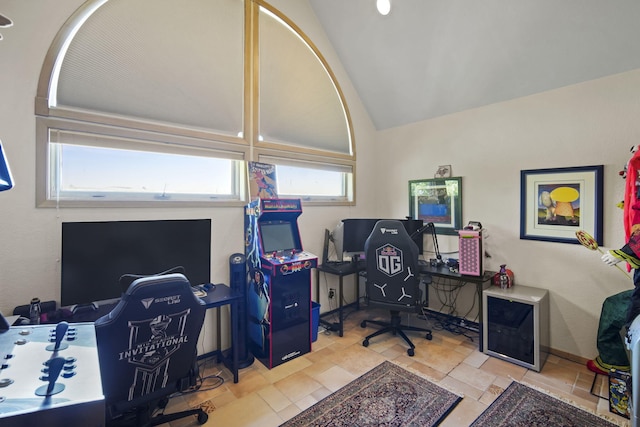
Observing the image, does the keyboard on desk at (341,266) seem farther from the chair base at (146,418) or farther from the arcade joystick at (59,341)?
the arcade joystick at (59,341)

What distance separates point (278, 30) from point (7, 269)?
120 inches

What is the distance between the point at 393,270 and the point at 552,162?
5.85 feet

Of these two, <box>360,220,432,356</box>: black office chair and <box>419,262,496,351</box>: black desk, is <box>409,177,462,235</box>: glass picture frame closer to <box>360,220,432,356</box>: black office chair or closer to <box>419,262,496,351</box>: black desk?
<box>419,262,496,351</box>: black desk

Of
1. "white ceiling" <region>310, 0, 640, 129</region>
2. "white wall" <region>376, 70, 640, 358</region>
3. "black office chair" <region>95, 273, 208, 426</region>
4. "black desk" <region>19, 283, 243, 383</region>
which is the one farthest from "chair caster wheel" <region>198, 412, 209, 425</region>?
A: "white ceiling" <region>310, 0, 640, 129</region>

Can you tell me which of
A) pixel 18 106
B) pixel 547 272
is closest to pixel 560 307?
pixel 547 272

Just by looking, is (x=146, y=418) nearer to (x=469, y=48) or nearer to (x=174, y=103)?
(x=174, y=103)

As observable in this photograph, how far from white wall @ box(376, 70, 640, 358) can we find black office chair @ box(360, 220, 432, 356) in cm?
105

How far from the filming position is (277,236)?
2895 mm

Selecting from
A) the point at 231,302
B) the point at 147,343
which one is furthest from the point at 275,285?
the point at 147,343

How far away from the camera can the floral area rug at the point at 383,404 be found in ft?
6.45

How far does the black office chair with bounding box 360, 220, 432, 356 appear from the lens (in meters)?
2.76

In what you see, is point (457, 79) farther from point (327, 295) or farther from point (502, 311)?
point (327, 295)

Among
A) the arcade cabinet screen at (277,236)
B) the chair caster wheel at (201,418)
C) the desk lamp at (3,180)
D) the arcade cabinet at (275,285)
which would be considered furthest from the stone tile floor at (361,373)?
the desk lamp at (3,180)

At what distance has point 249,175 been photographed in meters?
2.84
